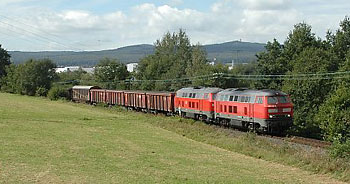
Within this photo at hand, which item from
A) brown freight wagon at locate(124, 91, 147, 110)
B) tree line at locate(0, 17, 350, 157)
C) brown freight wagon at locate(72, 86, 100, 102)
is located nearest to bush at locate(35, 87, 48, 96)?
tree line at locate(0, 17, 350, 157)

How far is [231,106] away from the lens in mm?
39406

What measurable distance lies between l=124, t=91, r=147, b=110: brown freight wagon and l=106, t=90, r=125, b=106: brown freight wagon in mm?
1872

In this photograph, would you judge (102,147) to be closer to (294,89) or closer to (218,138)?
(218,138)

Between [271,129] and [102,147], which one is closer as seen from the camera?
[102,147]

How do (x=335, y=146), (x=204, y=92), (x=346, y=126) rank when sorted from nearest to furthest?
(x=335, y=146)
(x=346, y=126)
(x=204, y=92)

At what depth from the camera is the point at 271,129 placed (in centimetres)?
3569

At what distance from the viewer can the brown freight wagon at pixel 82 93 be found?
87144mm

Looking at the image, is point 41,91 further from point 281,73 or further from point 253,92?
point 253,92

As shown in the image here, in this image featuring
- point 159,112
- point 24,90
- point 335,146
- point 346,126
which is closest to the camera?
point 335,146

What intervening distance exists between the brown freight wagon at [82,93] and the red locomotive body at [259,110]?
51249mm

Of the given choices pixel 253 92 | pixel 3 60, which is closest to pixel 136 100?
pixel 253 92

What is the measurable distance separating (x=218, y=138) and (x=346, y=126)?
1082cm

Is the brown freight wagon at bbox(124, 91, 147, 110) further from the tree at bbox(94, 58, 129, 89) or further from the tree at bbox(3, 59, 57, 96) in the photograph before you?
the tree at bbox(3, 59, 57, 96)

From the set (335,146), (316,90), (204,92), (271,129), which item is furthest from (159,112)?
(335,146)
